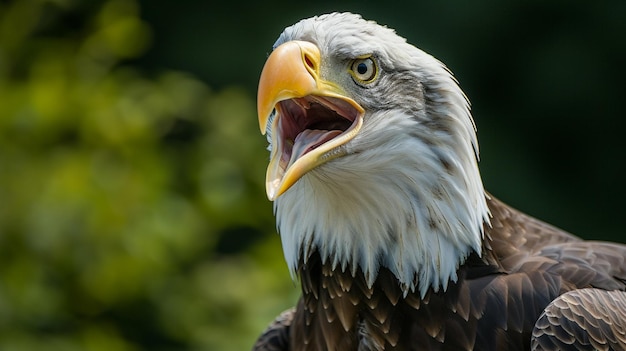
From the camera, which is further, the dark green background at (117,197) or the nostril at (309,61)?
the dark green background at (117,197)

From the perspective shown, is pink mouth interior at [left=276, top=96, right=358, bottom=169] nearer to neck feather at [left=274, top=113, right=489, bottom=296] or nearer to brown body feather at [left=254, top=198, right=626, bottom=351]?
neck feather at [left=274, top=113, right=489, bottom=296]

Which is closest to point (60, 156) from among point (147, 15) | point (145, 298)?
Answer: point (145, 298)

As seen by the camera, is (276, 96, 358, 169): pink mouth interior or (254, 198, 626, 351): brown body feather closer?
(276, 96, 358, 169): pink mouth interior

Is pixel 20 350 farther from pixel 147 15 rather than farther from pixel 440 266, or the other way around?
pixel 147 15

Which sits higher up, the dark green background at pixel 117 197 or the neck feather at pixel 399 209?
the dark green background at pixel 117 197

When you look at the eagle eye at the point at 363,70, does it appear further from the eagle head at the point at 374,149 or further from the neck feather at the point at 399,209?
the neck feather at the point at 399,209

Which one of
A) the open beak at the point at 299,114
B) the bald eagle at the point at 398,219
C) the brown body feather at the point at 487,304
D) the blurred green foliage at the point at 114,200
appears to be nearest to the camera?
the open beak at the point at 299,114

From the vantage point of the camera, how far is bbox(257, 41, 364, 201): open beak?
7.20 feet

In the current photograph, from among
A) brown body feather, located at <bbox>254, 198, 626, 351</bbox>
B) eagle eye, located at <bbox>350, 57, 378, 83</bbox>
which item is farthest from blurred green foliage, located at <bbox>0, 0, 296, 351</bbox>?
eagle eye, located at <bbox>350, 57, 378, 83</bbox>

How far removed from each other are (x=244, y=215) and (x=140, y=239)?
1.79 ft

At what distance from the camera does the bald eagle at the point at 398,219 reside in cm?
231

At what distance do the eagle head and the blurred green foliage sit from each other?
147cm

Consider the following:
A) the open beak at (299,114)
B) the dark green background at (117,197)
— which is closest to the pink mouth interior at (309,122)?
the open beak at (299,114)

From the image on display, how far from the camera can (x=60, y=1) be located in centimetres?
416
